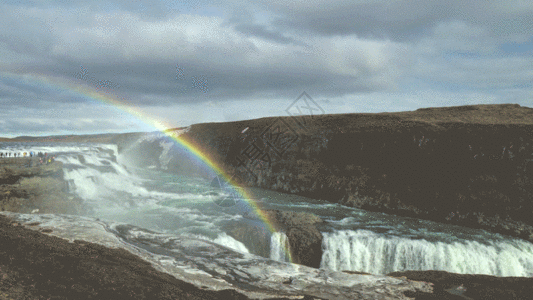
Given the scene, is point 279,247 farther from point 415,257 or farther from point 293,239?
point 415,257

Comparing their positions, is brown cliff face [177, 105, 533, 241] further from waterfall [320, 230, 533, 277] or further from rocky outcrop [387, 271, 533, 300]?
rocky outcrop [387, 271, 533, 300]

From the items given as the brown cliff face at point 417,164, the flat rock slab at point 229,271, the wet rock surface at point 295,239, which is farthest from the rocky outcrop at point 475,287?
the brown cliff face at point 417,164

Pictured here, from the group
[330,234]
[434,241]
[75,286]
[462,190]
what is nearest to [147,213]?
[330,234]

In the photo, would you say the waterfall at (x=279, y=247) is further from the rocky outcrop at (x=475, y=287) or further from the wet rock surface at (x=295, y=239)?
the rocky outcrop at (x=475, y=287)

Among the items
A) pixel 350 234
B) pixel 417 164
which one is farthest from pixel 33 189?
pixel 417 164

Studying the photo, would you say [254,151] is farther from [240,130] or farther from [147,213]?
[147,213]

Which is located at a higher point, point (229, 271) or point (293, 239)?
point (229, 271)
